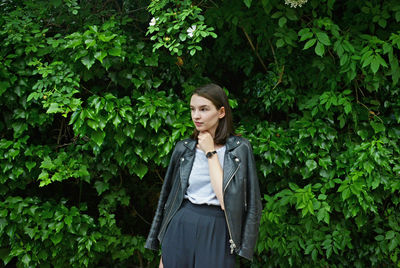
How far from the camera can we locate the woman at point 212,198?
6.06 feet

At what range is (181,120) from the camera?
300 cm

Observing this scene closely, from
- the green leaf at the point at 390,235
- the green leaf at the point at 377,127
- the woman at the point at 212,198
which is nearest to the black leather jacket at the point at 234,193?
the woman at the point at 212,198

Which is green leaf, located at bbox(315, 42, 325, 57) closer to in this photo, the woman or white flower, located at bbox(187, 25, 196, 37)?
white flower, located at bbox(187, 25, 196, 37)

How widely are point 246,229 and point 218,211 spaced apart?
16cm

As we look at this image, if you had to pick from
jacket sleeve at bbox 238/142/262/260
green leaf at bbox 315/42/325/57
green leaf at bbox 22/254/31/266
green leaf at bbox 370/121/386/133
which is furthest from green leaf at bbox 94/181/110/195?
green leaf at bbox 370/121/386/133

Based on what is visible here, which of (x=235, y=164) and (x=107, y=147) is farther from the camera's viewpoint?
(x=107, y=147)

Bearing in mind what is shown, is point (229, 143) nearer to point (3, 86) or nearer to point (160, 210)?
point (160, 210)

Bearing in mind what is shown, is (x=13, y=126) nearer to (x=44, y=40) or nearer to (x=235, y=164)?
(x=44, y=40)

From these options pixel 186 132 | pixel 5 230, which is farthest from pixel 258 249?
pixel 5 230

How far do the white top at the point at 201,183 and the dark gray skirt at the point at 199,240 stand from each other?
0.12 ft

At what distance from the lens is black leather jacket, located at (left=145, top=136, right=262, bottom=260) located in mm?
1837

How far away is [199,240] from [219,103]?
66 cm

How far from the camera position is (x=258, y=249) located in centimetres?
311

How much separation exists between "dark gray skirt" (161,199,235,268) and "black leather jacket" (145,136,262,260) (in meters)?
0.06
